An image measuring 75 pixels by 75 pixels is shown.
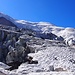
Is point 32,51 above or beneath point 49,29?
beneath

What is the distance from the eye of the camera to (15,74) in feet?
29.3

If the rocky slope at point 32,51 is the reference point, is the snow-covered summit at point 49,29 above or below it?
above

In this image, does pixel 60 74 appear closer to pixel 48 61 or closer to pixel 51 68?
pixel 51 68

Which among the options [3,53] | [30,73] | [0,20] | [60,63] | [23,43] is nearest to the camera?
[30,73]

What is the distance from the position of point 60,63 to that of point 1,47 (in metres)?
26.6

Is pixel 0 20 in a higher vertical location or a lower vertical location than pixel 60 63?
higher

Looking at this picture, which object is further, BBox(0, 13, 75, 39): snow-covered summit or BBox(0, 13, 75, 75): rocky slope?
BBox(0, 13, 75, 39): snow-covered summit

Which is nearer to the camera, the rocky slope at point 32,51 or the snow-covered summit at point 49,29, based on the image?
the rocky slope at point 32,51

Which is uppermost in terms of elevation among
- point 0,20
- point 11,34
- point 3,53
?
point 0,20

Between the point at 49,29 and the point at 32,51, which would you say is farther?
the point at 49,29

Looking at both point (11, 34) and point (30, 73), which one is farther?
point (11, 34)

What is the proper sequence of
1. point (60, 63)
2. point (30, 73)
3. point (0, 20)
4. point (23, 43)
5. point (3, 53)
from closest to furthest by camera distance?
point (30, 73), point (60, 63), point (23, 43), point (3, 53), point (0, 20)

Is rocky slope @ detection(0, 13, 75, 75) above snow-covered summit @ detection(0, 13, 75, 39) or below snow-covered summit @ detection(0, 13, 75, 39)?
below

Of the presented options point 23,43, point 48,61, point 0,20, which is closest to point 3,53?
point 23,43
